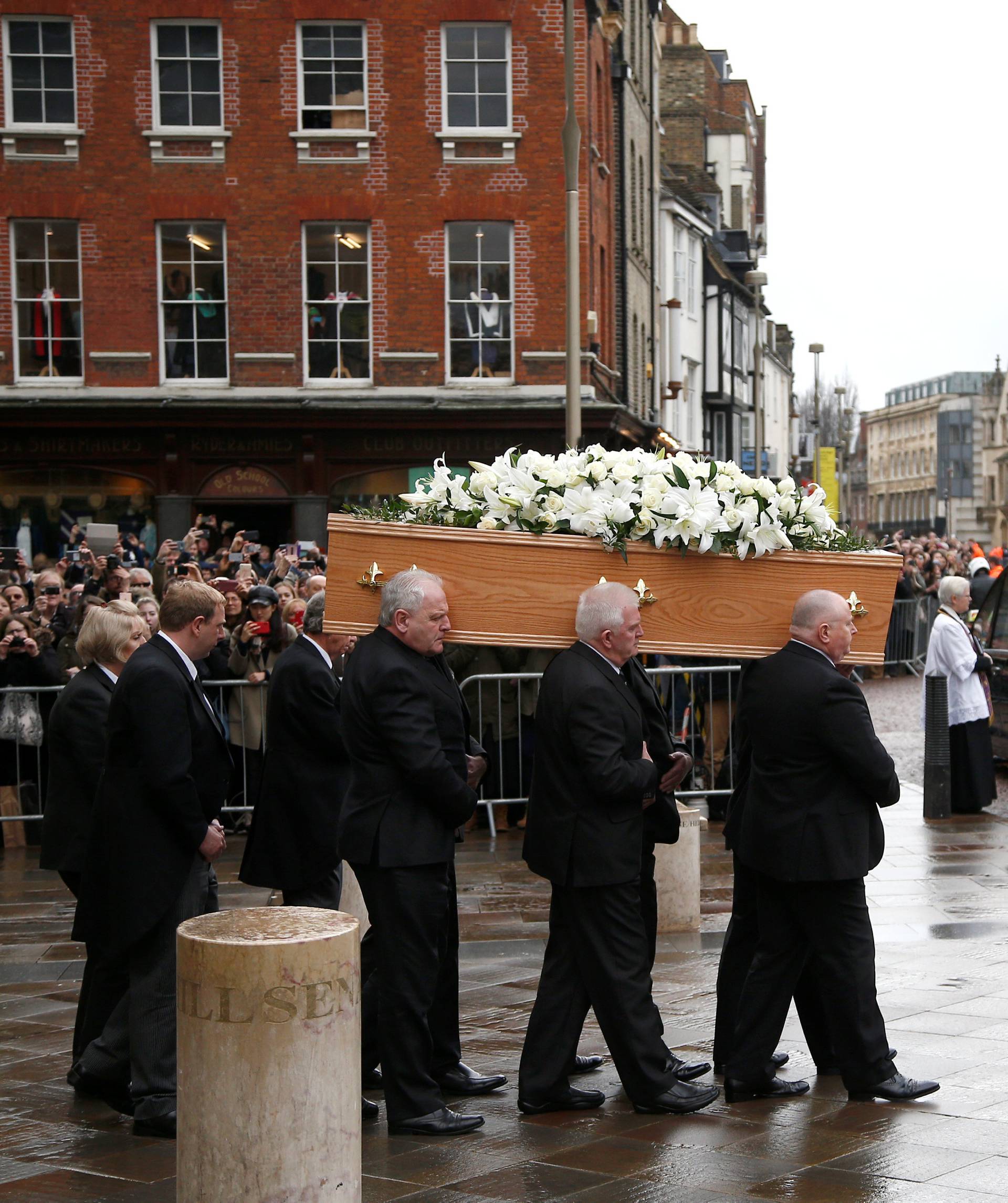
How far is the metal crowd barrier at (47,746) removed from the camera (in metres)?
12.7

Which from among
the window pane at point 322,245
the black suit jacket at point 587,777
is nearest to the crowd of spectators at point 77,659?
the black suit jacket at point 587,777

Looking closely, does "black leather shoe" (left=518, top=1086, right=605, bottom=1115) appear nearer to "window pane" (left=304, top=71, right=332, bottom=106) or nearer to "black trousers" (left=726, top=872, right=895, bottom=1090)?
"black trousers" (left=726, top=872, right=895, bottom=1090)

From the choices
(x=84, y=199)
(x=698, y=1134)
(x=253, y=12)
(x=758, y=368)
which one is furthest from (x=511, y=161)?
(x=698, y=1134)

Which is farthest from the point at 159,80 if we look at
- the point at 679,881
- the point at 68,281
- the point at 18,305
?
the point at 679,881

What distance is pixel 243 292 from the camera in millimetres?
26812

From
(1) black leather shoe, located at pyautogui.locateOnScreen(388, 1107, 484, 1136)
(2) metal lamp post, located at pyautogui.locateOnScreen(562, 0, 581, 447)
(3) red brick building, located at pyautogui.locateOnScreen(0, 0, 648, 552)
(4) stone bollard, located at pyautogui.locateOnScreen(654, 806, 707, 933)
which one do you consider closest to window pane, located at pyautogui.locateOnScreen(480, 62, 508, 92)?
(3) red brick building, located at pyautogui.locateOnScreen(0, 0, 648, 552)

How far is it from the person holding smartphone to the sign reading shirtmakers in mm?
7845

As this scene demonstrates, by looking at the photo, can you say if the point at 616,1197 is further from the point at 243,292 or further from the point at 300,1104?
the point at 243,292

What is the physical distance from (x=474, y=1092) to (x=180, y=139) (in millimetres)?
22732

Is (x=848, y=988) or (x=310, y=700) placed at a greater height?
(x=310, y=700)

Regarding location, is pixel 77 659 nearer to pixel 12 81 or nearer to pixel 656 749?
pixel 656 749

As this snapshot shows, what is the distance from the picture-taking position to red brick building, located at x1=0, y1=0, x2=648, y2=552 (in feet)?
87.4

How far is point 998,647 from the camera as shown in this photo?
56.4 ft

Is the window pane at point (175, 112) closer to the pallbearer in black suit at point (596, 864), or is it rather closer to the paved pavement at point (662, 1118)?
the paved pavement at point (662, 1118)
